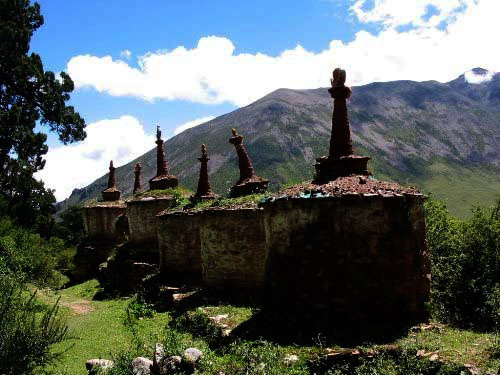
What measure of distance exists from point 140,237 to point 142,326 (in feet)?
29.7

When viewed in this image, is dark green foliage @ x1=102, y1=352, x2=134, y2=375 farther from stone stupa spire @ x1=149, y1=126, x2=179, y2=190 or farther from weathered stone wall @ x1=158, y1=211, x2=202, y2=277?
stone stupa spire @ x1=149, y1=126, x2=179, y2=190

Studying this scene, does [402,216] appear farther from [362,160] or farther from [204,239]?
[204,239]

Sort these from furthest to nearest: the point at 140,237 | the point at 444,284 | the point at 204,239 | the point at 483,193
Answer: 1. the point at 483,193
2. the point at 140,237
3. the point at 204,239
4. the point at 444,284

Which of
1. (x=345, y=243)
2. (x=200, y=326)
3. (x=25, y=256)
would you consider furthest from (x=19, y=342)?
(x=25, y=256)

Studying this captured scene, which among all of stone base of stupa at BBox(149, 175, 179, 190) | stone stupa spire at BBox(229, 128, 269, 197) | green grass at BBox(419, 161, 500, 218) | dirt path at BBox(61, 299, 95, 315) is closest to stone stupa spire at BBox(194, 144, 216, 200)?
stone stupa spire at BBox(229, 128, 269, 197)

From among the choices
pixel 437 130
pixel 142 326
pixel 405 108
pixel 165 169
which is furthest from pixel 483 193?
pixel 142 326

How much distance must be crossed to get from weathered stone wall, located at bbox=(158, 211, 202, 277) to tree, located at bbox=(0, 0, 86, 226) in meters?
13.0

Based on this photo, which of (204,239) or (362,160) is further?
(204,239)

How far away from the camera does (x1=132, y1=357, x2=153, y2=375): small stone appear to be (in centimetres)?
830

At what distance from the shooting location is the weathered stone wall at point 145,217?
70.7 ft

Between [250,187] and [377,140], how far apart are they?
129m

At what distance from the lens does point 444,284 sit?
13.5 m

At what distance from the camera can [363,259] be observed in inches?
327

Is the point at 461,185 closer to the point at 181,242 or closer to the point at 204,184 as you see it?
the point at 204,184
